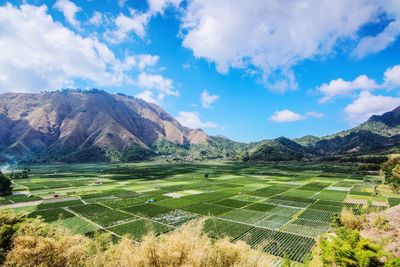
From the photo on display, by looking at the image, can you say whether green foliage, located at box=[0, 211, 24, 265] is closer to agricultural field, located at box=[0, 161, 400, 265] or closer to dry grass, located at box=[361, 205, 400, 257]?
agricultural field, located at box=[0, 161, 400, 265]

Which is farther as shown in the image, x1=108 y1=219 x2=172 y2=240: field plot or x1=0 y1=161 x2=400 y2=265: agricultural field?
x1=108 y1=219 x2=172 y2=240: field plot

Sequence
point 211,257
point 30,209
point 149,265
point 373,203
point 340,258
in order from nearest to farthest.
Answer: point 149,265
point 211,257
point 340,258
point 30,209
point 373,203

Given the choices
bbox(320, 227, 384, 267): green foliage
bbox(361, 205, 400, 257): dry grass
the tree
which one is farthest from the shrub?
the tree

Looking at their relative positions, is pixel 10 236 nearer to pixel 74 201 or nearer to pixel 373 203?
pixel 74 201

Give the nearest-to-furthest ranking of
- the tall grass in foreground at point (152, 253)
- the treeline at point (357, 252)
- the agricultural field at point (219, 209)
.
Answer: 1. the tall grass in foreground at point (152, 253)
2. the treeline at point (357, 252)
3. the agricultural field at point (219, 209)

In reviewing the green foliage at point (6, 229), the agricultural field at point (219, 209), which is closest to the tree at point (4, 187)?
the agricultural field at point (219, 209)

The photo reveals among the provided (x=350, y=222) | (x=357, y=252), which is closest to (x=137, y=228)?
(x=357, y=252)

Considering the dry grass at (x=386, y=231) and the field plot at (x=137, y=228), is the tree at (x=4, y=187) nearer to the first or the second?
the field plot at (x=137, y=228)

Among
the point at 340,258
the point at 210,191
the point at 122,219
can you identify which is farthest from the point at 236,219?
the point at 210,191
